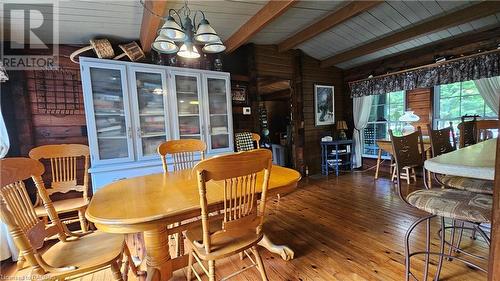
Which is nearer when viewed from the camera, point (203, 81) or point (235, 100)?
point (203, 81)

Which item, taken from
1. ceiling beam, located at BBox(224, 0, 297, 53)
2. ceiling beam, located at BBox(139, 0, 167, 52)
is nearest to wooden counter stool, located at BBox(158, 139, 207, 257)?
ceiling beam, located at BBox(139, 0, 167, 52)

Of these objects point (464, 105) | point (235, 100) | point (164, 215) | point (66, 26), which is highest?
point (66, 26)

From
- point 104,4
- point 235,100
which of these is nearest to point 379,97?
point 235,100

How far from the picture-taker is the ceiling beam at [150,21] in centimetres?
187

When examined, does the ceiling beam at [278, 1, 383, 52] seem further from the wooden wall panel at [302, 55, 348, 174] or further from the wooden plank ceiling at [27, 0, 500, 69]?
the wooden wall panel at [302, 55, 348, 174]

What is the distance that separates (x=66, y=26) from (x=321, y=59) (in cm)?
420

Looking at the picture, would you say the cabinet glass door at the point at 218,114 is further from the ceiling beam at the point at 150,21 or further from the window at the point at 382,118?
the window at the point at 382,118

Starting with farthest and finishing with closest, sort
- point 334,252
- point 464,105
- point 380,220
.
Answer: point 464,105, point 380,220, point 334,252

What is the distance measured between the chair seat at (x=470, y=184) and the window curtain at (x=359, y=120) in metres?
3.30

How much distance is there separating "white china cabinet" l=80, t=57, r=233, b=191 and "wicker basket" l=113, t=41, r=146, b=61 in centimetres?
17

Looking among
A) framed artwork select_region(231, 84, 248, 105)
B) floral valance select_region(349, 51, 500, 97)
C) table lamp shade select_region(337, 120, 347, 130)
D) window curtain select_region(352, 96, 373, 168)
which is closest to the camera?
floral valance select_region(349, 51, 500, 97)

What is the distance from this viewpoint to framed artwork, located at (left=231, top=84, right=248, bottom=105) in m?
3.66

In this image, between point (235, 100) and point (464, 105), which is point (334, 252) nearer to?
point (235, 100)

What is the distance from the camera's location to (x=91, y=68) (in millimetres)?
2367
